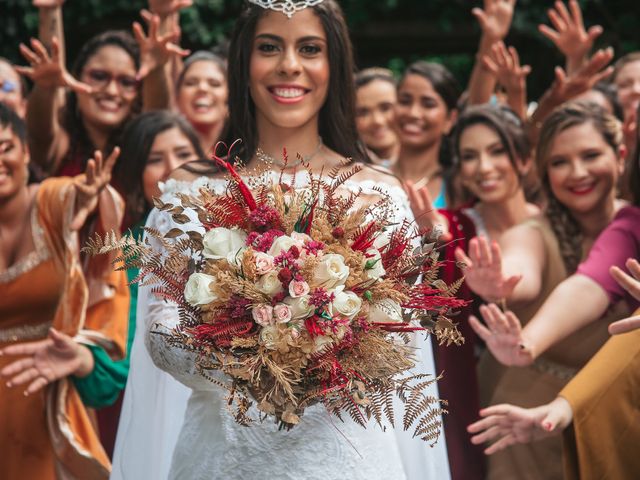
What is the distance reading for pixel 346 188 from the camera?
11.7ft

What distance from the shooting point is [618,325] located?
11.3 feet

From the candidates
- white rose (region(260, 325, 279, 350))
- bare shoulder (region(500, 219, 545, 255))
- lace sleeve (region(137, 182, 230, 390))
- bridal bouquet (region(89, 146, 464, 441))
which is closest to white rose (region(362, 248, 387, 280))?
bridal bouquet (region(89, 146, 464, 441))

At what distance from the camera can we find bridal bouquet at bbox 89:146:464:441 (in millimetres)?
2893

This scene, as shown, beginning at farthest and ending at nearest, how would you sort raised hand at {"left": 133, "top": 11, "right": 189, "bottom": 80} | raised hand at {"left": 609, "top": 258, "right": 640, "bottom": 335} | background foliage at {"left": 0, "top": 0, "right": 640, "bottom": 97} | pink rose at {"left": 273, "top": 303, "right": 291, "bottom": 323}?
background foliage at {"left": 0, "top": 0, "right": 640, "bottom": 97} → raised hand at {"left": 133, "top": 11, "right": 189, "bottom": 80} → raised hand at {"left": 609, "top": 258, "right": 640, "bottom": 335} → pink rose at {"left": 273, "top": 303, "right": 291, "bottom": 323}

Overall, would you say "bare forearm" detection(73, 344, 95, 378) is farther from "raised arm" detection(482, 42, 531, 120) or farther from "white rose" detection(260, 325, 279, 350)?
"raised arm" detection(482, 42, 531, 120)

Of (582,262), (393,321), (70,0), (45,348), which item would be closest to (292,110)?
(393,321)

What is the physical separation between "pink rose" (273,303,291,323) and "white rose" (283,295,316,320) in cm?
2

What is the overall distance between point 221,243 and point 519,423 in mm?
1235

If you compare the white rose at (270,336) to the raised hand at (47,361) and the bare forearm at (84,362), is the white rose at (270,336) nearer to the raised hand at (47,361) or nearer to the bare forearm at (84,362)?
the raised hand at (47,361)

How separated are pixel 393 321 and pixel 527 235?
1.96 meters

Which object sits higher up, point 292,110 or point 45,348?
point 292,110

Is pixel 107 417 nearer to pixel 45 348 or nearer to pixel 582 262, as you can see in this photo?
pixel 45 348

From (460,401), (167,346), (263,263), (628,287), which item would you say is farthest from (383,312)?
(460,401)

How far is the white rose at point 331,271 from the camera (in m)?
2.89
